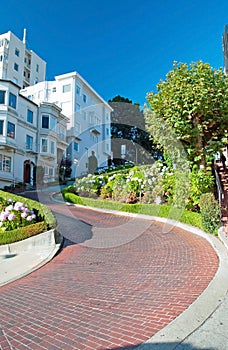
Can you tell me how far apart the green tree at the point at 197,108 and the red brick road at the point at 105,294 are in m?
3.92

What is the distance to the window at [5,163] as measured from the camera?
2705 centimetres

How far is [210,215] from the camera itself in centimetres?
884

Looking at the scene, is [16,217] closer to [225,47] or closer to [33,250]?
[33,250]

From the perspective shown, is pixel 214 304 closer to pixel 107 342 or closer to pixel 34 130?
pixel 107 342

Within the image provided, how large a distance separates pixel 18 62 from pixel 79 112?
15.0m

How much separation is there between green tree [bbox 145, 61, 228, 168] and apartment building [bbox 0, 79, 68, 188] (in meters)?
19.9

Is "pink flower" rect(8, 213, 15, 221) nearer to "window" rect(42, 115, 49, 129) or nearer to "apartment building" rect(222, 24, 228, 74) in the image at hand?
"apartment building" rect(222, 24, 228, 74)

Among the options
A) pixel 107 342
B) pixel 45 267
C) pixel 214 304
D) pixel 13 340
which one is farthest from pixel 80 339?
pixel 45 267

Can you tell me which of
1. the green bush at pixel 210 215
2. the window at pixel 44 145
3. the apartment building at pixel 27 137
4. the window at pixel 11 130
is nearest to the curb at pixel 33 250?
the green bush at pixel 210 215

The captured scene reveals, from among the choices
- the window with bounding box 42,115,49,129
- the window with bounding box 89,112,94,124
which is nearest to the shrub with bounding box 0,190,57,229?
the window with bounding box 42,115,49,129

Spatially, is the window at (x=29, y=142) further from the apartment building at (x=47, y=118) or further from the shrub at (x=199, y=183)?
the shrub at (x=199, y=183)

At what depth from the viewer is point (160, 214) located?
12977 millimetres

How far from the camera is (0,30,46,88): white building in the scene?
41997 mm

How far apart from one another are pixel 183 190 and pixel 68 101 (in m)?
29.2
